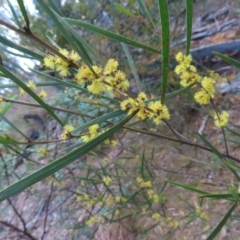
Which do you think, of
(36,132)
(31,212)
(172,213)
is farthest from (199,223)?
(36,132)

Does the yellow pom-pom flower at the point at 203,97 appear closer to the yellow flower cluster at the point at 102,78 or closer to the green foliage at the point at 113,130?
the green foliage at the point at 113,130

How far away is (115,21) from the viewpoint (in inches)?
79.0

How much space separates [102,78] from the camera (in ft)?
1.37

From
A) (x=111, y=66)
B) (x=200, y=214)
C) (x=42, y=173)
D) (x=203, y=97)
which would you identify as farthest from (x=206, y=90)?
(x=200, y=214)

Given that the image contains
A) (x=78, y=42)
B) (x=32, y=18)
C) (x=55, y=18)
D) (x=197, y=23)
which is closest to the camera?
(x=55, y=18)

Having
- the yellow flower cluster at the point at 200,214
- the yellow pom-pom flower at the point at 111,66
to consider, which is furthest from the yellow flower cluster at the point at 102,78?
the yellow flower cluster at the point at 200,214

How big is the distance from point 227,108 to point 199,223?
2.38 ft

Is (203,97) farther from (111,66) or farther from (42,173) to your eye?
(42,173)

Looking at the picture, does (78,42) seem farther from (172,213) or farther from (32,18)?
(32,18)

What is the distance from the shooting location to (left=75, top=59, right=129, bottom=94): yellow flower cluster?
16.1 inches

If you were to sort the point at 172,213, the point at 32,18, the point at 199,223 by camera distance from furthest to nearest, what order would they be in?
the point at 32,18 < the point at 172,213 < the point at 199,223

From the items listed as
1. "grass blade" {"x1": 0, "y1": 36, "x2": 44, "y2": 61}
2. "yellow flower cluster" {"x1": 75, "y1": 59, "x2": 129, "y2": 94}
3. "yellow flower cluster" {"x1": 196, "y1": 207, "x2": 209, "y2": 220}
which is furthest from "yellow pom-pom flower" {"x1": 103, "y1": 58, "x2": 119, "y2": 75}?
"yellow flower cluster" {"x1": 196, "y1": 207, "x2": 209, "y2": 220}

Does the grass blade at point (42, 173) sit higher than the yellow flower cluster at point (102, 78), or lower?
lower

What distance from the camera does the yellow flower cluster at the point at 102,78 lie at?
41 cm
